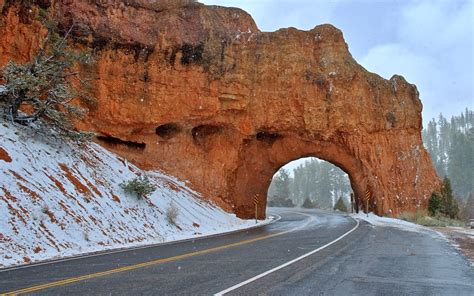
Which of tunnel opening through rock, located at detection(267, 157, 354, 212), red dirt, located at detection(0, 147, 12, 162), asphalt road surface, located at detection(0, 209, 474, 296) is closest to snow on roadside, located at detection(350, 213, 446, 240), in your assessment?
asphalt road surface, located at detection(0, 209, 474, 296)

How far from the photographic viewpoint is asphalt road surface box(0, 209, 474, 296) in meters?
6.56

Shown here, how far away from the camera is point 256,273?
7895mm

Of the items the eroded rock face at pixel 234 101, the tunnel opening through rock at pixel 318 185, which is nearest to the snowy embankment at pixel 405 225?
the eroded rock face at pixel 234 101

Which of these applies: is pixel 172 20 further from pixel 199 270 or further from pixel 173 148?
pixel 199 270

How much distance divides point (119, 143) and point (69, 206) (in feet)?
41.6

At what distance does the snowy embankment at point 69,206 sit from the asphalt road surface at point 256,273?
1.70 meters

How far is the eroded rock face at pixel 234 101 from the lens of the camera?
2531 centimetres

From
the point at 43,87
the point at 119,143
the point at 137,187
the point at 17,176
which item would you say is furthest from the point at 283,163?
the point at 17,176

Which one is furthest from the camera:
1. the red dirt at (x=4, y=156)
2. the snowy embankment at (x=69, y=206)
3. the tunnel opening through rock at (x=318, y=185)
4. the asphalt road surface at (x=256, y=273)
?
the tunnel opening through rock at (x=318, y=185)

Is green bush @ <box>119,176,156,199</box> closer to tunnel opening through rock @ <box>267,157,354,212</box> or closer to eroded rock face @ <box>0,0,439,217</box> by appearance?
eroded rock face @ <box>0,0,439,217</box>

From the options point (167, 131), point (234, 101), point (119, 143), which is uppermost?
point (234, 101)

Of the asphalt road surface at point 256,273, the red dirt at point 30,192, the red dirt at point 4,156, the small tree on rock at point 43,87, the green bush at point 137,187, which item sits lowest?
the asphalt road surface at point 256,273

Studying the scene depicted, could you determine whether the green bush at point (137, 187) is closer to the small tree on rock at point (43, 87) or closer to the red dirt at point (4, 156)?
the small tree on rock at point (43, 87)

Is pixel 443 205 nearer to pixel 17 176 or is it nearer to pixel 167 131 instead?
pixel 167 131
